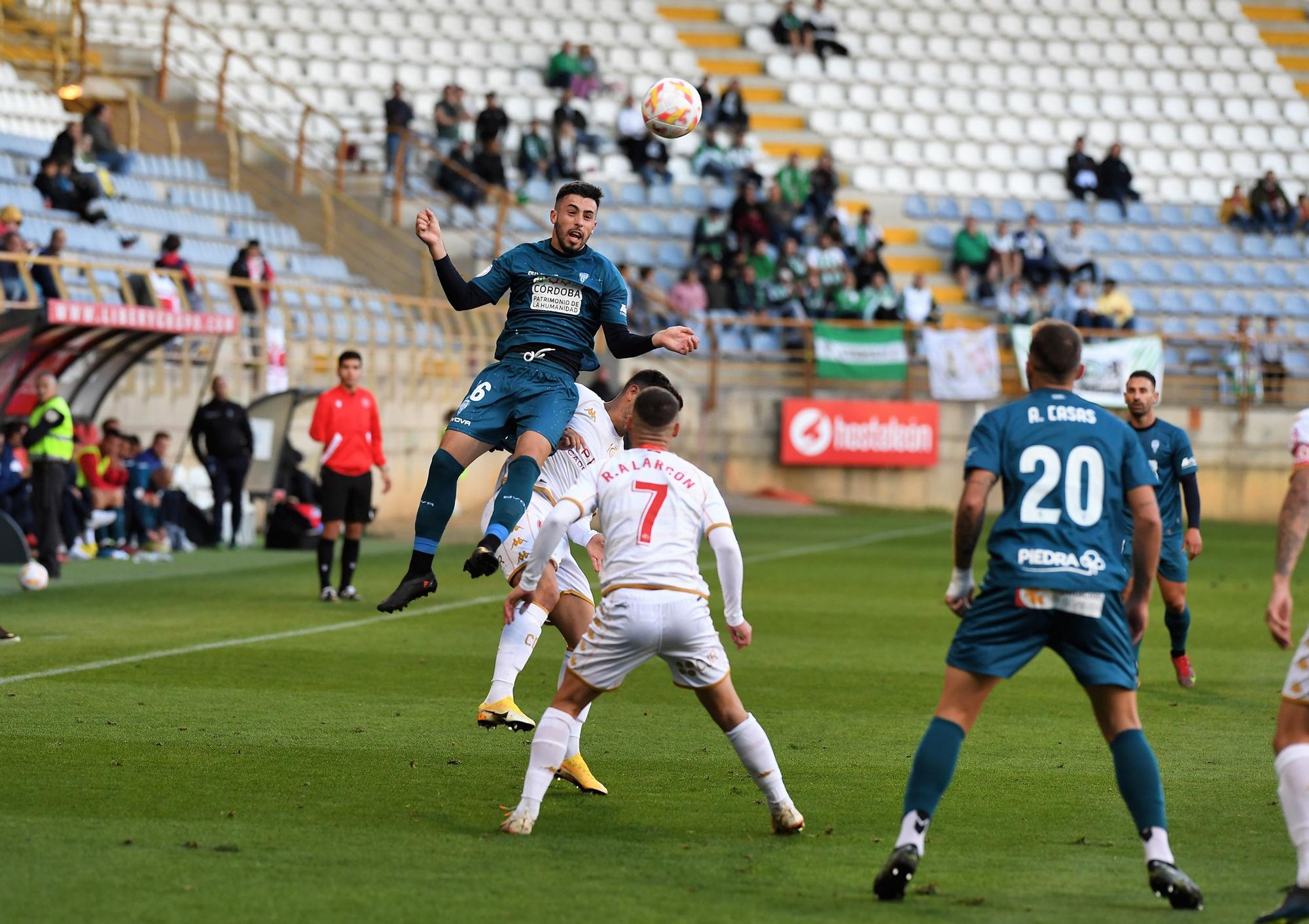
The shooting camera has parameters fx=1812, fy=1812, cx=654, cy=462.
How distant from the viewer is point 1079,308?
30.9 meters

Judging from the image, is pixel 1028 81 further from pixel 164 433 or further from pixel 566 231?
pixel 566 231

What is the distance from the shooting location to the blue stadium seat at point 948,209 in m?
34.4

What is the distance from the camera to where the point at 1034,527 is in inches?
215

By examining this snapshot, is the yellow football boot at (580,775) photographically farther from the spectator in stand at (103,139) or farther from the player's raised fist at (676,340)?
the spectator in stand at (103,139)

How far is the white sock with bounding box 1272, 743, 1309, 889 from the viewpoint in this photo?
5.22m

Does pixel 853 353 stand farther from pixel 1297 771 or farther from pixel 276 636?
pixel 1297 771

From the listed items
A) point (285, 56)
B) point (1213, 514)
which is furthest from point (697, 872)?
point (285, 56)

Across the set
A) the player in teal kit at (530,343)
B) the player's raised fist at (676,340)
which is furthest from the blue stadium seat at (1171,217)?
the player's raised fist at (676,340)

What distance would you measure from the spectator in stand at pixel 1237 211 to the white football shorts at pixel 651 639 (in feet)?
101

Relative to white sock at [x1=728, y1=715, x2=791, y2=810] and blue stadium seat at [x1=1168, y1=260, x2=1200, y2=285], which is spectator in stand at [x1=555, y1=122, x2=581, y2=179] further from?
white sock at [x1=728, y1=715, x2=791, y2=810]

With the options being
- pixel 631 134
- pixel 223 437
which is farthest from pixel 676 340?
pixel 631 134

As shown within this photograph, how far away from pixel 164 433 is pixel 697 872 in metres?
14.5

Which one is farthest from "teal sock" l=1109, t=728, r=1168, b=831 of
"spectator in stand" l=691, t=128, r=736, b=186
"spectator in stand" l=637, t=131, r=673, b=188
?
"spectator in stand" l=691, t=128, r=736, b=186

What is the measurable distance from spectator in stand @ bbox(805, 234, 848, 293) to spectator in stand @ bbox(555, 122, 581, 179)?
175 inches
